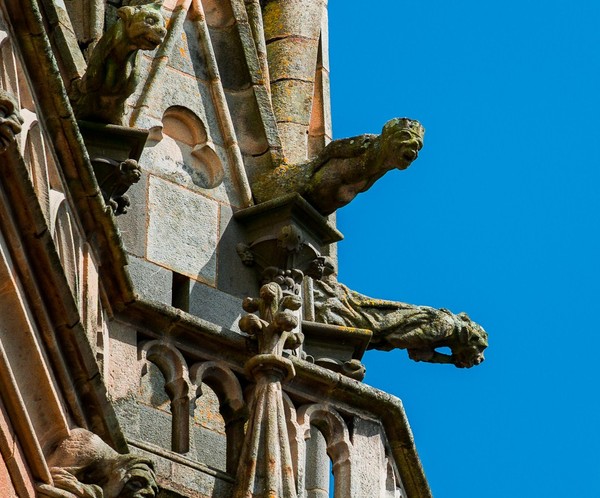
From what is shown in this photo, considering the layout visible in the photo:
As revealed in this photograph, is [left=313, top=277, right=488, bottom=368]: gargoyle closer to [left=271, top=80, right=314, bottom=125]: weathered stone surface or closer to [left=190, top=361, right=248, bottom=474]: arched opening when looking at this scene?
[left=271, top=80, right=314, bottom=125]: weathered stone surface

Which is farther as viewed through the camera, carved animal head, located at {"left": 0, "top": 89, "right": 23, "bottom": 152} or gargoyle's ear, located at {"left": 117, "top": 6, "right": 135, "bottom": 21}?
gargoyle's ear, located at {"left": 117, "top": 6, "right": 135, "bottom": 21}

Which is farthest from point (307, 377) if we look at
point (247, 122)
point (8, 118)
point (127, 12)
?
point (8, 118)

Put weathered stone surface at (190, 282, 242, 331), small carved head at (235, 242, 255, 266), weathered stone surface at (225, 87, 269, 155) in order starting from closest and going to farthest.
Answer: weathered stone surface at (190, 282, 242, 331)
small carved head at (235, 242, 255, 266)
weathered stone surface at (225, 87, 269, 155)

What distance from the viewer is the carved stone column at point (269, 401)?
62.8 feet

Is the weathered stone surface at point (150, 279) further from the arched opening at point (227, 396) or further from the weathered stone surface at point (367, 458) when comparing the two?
the weathered stone surface at point (367, 458)

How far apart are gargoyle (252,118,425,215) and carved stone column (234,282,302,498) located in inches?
57.9

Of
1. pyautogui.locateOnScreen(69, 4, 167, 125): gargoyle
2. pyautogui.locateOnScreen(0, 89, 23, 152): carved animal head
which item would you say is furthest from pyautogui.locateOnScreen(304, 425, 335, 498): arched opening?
pyautogui.locateOnScreen(0, 89, 23, 152): carved animal head

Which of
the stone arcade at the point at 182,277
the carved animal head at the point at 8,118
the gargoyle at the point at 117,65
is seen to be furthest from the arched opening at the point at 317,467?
the carved animal head at the point at 8,118

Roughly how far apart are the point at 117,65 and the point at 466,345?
439cm

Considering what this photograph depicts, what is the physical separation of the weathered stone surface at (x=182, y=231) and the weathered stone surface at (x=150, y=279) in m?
0.06

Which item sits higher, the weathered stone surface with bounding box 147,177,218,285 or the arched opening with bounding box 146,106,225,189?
the arched opening with bounding box 146,106,225,189

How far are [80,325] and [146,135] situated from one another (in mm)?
2757

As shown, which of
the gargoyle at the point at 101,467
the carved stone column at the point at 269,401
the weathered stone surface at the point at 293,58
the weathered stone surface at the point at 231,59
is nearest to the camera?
the gargoyle at the point at 101,467

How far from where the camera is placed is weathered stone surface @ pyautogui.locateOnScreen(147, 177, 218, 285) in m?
20.9
